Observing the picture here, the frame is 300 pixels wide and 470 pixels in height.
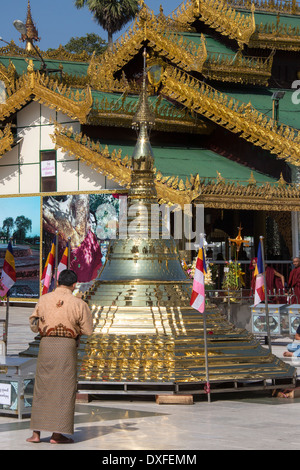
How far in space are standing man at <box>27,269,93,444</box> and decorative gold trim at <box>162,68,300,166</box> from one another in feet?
55.6

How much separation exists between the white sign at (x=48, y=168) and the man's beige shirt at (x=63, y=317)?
60.3 ft

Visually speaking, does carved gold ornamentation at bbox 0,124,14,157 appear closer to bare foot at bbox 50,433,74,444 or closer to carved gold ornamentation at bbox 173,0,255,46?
carved gold ornamentation at bbox 173,0,255,46

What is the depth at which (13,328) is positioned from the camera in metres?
21.4

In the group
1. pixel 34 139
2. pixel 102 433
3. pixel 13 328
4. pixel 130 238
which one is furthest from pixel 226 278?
pixel 102 433

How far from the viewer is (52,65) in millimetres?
32406

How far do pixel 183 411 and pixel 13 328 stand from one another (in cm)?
1148

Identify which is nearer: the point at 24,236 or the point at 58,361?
the point at 58,361

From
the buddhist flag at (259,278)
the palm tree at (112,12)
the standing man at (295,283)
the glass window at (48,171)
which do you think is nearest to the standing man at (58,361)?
the buddhist flag at (259,278)

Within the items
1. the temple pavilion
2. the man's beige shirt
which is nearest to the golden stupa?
the man's beige shirt

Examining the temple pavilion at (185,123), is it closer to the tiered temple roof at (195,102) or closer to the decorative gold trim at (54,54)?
the tiered temple roof at (195,102)

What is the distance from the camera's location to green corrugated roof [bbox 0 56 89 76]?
30.5m

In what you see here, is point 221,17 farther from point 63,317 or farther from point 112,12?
point 63,317

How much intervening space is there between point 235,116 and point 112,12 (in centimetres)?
→ 2334

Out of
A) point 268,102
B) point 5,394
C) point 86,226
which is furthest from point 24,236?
point 5,394
